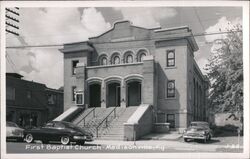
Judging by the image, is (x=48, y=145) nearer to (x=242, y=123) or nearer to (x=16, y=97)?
(x=16, y=97)

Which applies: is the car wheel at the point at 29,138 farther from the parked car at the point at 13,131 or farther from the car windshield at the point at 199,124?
the car windshield at the point at 199,124

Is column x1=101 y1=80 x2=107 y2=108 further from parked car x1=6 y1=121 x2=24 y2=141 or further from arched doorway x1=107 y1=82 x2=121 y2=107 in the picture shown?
parked car x1=6 y1=121 x2=24 y2=141

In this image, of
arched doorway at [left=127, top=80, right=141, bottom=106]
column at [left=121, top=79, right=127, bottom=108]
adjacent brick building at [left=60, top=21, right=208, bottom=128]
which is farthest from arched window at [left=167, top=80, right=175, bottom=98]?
column at [left=121, top=79, right=127, bottom=108]

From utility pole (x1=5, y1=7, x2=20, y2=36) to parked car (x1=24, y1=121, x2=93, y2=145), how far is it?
4.24 meters

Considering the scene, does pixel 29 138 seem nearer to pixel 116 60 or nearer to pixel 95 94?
pixel 95 94

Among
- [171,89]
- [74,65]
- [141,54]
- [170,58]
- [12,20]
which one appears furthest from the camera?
[141,54]

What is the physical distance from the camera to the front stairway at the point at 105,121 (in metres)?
18.5

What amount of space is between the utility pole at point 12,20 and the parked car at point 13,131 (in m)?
3.78

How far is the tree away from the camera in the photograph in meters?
16.7

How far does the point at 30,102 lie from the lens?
17.9 m

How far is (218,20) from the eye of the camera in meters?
16.4

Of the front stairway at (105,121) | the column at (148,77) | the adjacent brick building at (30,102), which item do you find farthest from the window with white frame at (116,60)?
the adjacent brick building at (30,102)

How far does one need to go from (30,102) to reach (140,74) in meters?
6.10

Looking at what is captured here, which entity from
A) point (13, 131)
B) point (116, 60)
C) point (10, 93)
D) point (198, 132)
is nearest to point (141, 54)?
point (116, 60)
